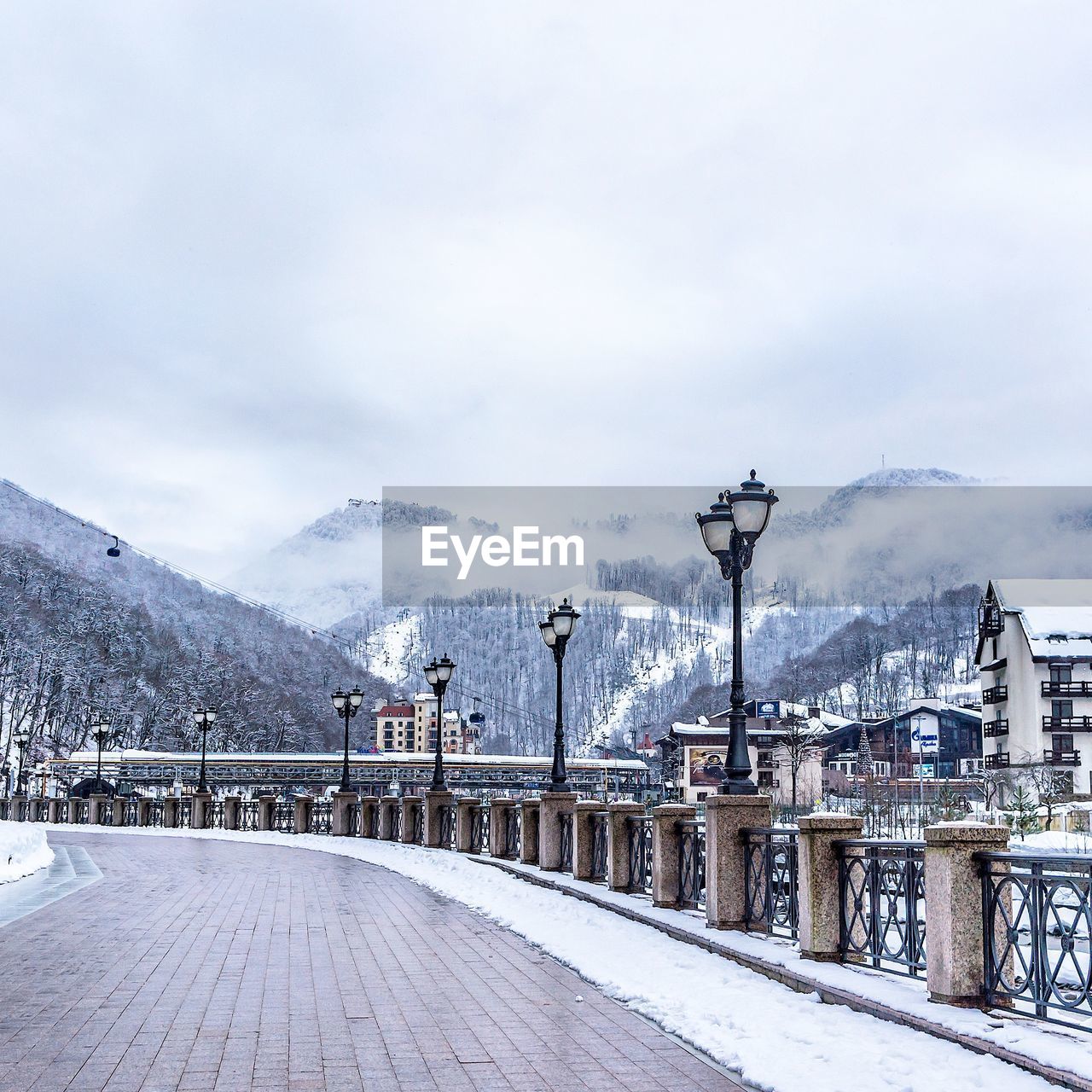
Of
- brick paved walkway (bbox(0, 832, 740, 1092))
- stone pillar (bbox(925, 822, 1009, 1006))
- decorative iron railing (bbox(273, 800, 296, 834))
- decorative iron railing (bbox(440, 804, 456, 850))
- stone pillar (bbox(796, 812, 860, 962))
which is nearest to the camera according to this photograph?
brick paved walkway (bbox(0, 832, 740, 1092))

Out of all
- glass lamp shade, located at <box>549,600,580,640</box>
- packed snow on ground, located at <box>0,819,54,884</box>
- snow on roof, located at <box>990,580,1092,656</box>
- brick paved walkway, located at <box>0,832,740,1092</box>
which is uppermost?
snow on roof, located at <box>990,580,1092,656</box>

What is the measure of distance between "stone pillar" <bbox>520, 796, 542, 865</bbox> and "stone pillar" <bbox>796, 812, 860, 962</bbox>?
12.3 meters

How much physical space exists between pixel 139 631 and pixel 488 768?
69.0m

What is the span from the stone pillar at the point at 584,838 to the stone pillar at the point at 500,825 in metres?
5.63

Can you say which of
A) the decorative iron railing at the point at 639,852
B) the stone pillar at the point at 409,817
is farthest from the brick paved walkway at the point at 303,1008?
the stone pillar at the point at 409,817

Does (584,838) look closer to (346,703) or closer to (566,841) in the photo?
(566,841)

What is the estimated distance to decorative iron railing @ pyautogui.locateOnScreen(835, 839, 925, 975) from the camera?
29.3ft

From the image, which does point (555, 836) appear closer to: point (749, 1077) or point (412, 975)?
point (412, 975)

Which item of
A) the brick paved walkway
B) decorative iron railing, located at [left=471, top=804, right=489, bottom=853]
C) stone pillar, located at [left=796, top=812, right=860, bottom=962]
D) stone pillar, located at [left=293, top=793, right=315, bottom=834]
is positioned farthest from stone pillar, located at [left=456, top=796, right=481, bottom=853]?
stone pillar, located at [left=796, top=812, right=860, bottom=962]

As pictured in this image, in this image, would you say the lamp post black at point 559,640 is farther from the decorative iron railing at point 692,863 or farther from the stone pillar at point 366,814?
the stone pillar at point 366,814

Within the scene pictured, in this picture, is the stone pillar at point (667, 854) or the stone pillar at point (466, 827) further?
the stone pillar at point (466, 827)

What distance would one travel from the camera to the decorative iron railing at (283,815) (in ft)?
132

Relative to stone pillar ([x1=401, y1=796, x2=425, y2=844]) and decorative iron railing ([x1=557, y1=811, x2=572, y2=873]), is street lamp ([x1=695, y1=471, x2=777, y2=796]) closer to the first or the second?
decorative iron railing ([x1=557, y1=811, x2=572, y2=873])

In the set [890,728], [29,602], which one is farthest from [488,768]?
[29,602]
